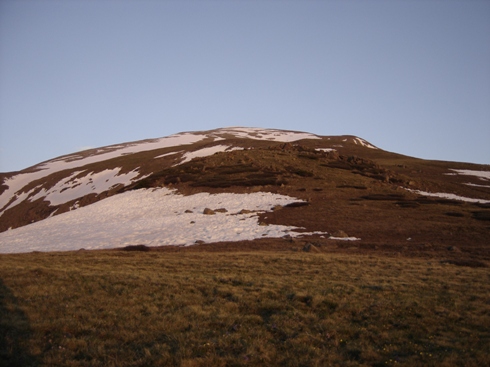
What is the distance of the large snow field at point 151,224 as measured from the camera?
34.8 m

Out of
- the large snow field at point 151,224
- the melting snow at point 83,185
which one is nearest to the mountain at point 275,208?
the large snow field at point 151,224

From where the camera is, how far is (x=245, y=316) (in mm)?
12773

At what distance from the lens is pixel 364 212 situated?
3975cm

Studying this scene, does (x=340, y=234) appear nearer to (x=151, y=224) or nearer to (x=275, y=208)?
(x=275, y=208)

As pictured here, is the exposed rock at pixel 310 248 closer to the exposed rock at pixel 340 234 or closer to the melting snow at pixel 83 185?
the exposed rock at pixel 340 234

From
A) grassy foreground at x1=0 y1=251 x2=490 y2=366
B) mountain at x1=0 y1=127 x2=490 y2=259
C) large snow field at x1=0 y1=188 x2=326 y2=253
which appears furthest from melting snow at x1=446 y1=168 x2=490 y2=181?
grassy foreground at x1=0 y1=251 x2=490 y2=366

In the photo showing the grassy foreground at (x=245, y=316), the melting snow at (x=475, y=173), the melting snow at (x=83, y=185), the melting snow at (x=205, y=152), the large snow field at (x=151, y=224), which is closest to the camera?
the grassy foreground at (x=245, y=316)

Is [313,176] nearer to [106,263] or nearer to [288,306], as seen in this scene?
[106,263]

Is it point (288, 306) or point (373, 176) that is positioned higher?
point (373, 176)

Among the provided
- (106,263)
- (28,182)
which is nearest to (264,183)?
(106,263)

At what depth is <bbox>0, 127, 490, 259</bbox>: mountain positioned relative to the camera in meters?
33.1

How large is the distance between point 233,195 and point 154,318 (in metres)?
36.6

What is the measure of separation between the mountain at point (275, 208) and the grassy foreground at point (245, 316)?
1186 cm

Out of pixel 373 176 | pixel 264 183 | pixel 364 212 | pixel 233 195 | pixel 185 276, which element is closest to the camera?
pixel 185 276
